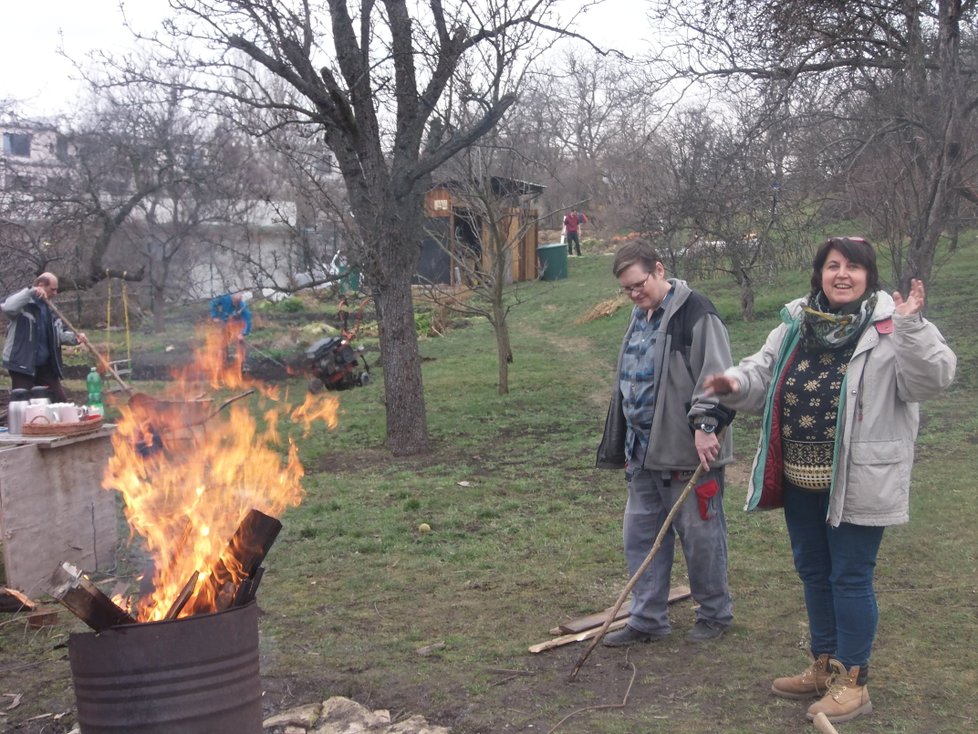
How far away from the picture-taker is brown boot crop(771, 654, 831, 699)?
13.1ft

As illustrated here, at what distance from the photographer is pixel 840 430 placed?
3674 millimetres

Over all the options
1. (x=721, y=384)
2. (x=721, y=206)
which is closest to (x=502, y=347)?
(x=721, y=206)

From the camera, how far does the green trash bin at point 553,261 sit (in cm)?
2952

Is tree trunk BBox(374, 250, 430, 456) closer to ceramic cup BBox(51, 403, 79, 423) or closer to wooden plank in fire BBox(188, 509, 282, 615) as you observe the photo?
ceramic cup BBox(51, 403, 79, 423)

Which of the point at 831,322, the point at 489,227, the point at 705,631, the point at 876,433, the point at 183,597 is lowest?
the point at 705,631

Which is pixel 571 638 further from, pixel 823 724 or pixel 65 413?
pixel 65 413

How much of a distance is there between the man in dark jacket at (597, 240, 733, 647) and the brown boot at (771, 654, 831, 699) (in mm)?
697

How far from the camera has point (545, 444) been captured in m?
10.2

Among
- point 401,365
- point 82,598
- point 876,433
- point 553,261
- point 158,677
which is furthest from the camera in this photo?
point 553,261

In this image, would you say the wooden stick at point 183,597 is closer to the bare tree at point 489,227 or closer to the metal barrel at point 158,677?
the metal barrel at point 158,677

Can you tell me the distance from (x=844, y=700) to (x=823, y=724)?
20 cm

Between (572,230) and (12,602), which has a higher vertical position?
(572,230)

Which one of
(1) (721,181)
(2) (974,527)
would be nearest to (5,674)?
(2) (974,527)

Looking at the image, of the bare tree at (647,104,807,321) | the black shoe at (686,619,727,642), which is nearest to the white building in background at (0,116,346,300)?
the bare tree at (647,104,807,321)
